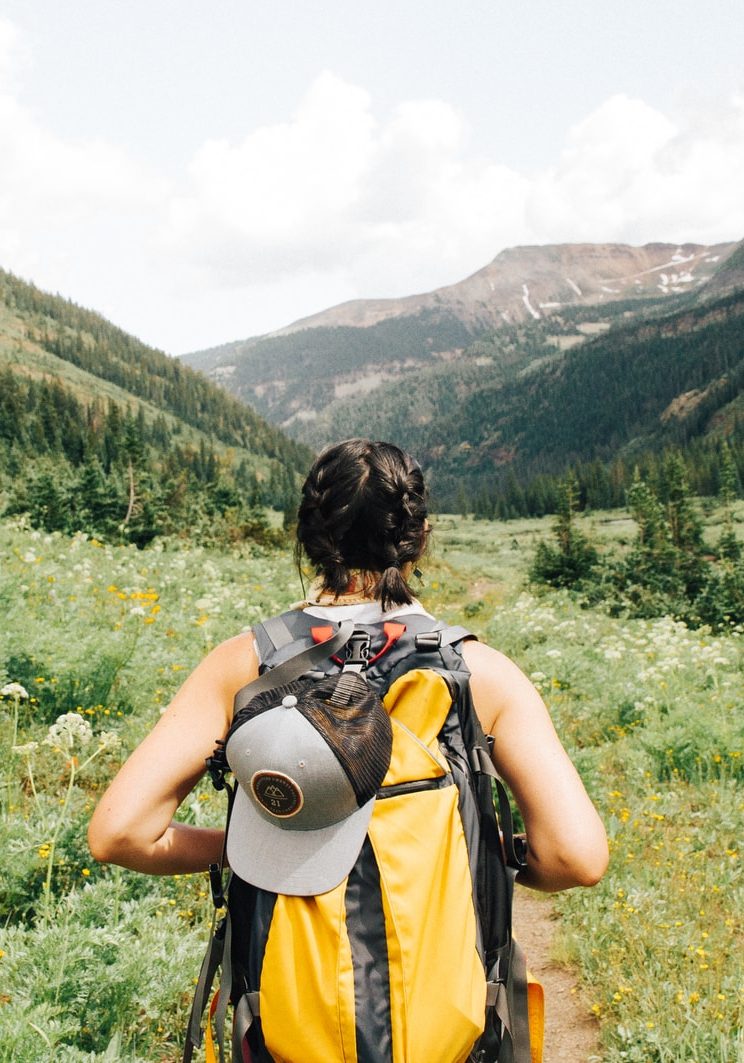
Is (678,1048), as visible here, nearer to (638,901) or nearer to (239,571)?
(638,901)

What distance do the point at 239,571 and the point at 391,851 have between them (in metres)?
15.5

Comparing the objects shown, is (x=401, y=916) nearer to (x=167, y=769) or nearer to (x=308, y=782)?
(x=308, y=782)

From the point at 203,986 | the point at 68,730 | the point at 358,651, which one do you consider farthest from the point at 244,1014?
the point at 68,730

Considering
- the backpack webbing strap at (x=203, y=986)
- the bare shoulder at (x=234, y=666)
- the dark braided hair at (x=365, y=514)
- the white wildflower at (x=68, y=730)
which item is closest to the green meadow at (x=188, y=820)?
the white wildflower at (x=68, y=730)

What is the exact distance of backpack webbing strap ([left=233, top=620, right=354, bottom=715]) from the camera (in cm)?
173

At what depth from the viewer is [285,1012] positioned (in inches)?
58.3

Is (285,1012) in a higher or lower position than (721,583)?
higher

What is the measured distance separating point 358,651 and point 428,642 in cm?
16

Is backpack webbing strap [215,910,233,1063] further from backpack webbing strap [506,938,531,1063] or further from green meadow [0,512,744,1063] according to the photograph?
green meadow [0,512,744,1063]

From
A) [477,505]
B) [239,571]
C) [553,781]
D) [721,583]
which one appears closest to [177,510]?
[239,571]

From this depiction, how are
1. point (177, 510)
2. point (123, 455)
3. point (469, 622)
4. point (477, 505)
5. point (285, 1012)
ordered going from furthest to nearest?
point (477, 505) → point (177, 510) → point (123, 455) → point (469, 622) → point (285, 1012)

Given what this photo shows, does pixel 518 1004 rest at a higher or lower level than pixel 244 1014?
lower

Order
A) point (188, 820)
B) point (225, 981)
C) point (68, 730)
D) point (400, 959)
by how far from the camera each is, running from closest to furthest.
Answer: point (400, 959) → point (225, 981) → point (68, 730) → point (188, 820)

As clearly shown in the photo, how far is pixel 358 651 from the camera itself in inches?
68.7
